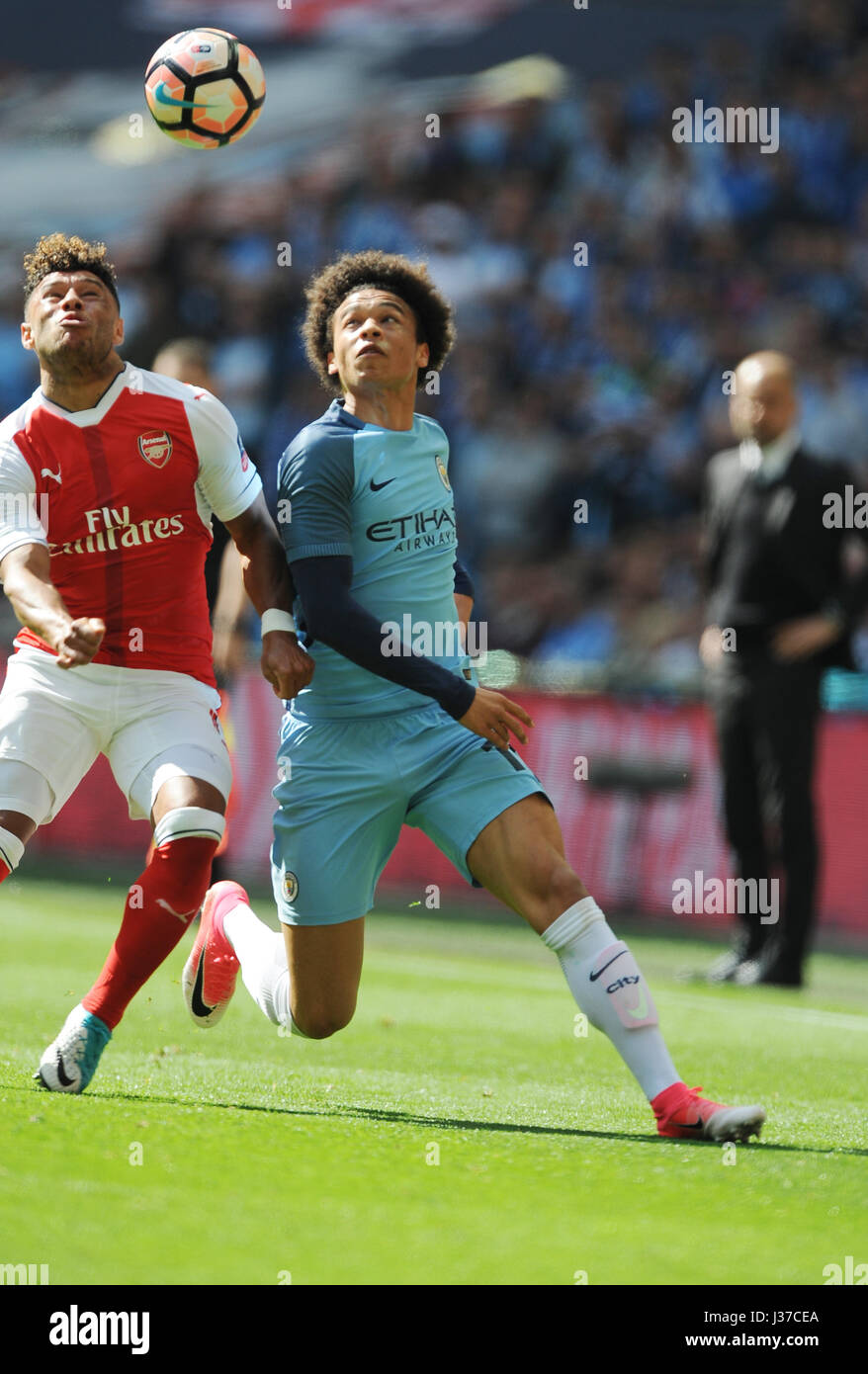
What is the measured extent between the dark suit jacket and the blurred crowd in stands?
2622 millimetres

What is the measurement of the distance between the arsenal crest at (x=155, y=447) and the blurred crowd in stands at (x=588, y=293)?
732 centimetres

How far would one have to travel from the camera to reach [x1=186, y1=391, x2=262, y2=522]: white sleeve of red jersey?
5246mm

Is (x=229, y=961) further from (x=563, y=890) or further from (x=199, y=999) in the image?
(x=563, y=890)

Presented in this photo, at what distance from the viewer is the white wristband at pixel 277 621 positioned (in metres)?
5.03

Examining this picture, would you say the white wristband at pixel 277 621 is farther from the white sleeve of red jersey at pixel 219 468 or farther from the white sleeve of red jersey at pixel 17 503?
the white sleeve of red jersey at pixel 17 503

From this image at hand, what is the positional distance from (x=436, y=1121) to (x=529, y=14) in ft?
55.1

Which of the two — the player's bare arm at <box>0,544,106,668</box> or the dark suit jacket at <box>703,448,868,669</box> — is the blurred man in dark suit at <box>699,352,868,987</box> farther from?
the player's bare arm at <box>0,544,106,668</box>

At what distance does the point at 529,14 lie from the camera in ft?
64.1

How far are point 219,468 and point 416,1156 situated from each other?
202 cm

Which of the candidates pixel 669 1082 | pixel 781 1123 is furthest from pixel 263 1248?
pixel 781 1123
